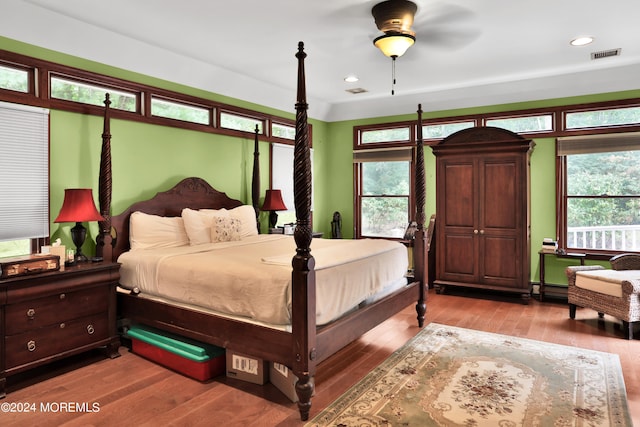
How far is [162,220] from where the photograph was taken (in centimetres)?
→ 429

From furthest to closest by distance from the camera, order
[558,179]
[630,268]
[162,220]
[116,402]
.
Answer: [558,179], [630,268], [162,220], [116,402]

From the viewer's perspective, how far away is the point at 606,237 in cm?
535

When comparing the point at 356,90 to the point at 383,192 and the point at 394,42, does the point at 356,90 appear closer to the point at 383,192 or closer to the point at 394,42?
the point at 383,192

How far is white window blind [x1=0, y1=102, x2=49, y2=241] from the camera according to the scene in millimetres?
3348

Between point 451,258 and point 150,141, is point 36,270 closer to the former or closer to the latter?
point 150,141

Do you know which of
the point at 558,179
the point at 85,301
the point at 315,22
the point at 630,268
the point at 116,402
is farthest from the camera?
the point at 558,179

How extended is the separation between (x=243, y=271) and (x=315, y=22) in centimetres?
229

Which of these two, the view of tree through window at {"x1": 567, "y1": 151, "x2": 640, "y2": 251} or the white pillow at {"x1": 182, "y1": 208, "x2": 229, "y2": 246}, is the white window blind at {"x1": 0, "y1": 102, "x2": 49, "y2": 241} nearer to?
the white pillow at {"x1": 182, "y1": 208, "x2": 229, "y2": 246}

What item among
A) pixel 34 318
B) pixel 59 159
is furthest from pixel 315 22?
pixel 34 318

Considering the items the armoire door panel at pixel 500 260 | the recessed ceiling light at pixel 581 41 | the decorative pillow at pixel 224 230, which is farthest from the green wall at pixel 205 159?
the recessed ceiling light at pixel 581 41

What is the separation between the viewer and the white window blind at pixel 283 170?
20.1 feet

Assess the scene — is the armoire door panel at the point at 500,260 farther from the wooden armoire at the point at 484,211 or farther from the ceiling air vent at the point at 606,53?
the ceiling air vent at the point at 606,53

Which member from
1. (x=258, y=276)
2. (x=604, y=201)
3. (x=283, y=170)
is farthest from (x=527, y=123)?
(x=258, y=276)

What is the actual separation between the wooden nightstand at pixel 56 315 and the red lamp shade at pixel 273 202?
2.38m
